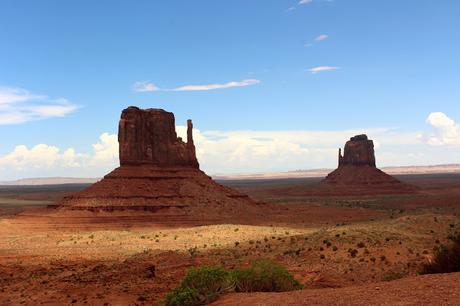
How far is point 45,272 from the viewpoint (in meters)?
28.8

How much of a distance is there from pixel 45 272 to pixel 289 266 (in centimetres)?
1413

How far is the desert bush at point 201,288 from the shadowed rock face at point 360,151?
125 meters

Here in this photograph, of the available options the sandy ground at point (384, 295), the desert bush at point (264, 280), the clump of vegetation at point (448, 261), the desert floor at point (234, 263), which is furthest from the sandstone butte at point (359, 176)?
the sandy ground at point (384, 295)

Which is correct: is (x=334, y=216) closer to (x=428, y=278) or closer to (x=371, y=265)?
(x=371, y=265)

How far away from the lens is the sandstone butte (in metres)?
128

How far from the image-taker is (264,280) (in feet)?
57.2

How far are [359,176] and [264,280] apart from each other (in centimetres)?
12214

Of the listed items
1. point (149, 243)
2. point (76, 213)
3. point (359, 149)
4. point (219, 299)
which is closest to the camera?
point (219, 299)

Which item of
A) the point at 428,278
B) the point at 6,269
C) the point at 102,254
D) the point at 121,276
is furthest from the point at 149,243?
the point at 428,278

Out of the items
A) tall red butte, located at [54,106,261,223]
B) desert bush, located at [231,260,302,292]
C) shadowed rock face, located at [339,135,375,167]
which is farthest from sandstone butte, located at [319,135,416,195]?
desert bush, located at [231,260,302,292]

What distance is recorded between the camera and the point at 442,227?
1353 inches

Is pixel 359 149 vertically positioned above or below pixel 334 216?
above

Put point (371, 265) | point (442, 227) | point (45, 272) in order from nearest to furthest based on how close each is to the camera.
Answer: point (371, 265) → point (45, 272) → point (442, 227)

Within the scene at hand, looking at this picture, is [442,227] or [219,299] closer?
[219,299]
